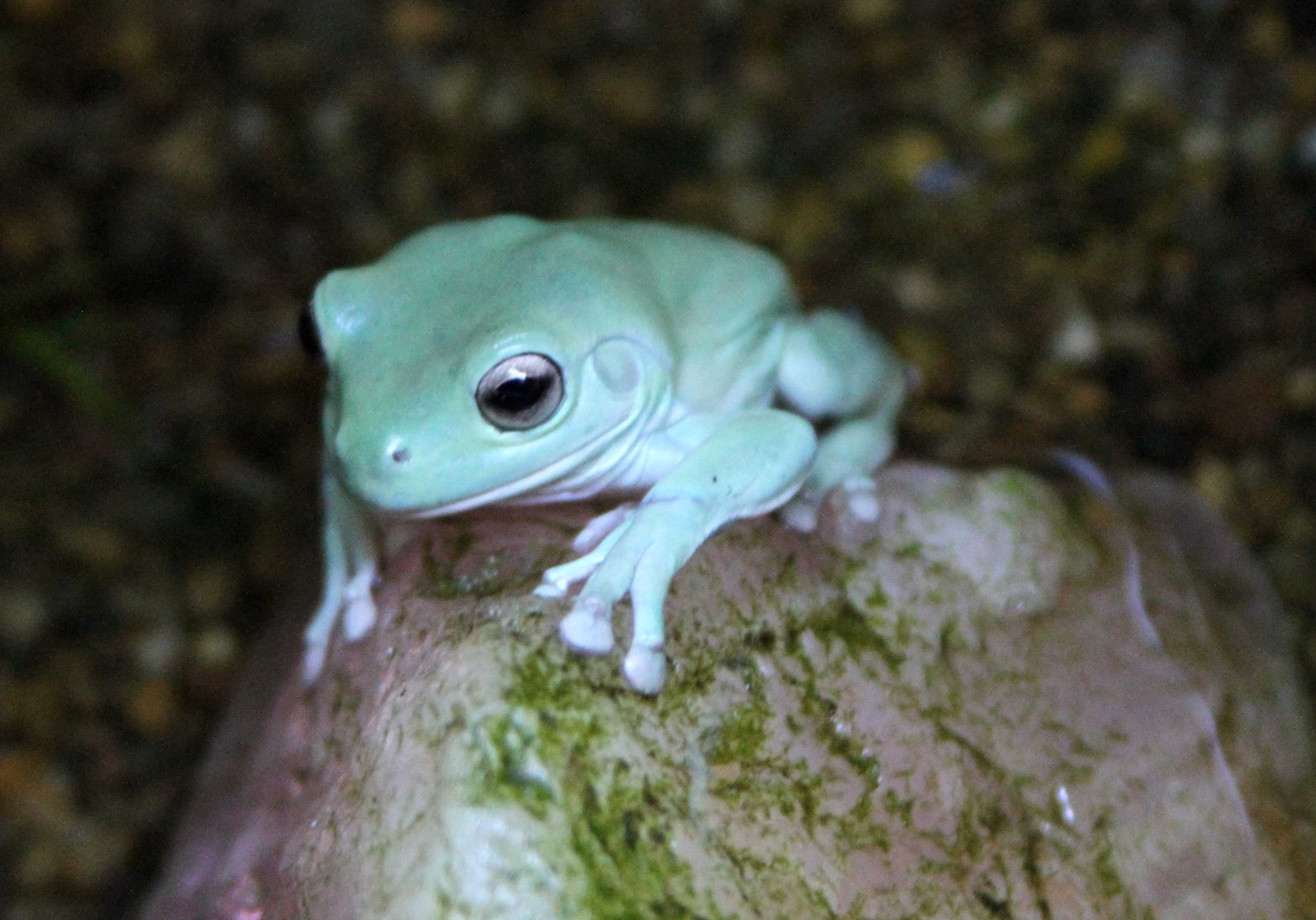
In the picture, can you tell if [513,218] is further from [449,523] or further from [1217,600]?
[1217,600]

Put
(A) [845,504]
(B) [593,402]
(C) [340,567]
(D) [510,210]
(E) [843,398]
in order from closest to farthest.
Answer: (B) [593,402] → (A) [845,504] → (C) [340,567] → (E) [843,398] → (D) [510,210]

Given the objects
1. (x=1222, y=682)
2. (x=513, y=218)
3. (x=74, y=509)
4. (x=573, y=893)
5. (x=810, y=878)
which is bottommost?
(x=74, y=509)

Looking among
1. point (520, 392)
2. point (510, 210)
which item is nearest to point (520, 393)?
point (520, 392)

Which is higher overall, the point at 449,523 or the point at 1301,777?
the point at 449,523

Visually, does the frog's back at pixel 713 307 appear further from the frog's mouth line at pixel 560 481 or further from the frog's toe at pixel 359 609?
the frog's toe at pixel 359 609

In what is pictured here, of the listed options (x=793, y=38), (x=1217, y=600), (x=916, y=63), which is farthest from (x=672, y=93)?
(x=1217, y=600)

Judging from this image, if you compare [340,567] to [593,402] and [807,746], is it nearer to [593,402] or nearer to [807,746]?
[593,402]

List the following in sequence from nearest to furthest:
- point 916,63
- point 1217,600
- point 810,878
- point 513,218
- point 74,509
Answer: point 810,878 < point 513,218 < point 1217,600 < point 74,509 < point 916,63
